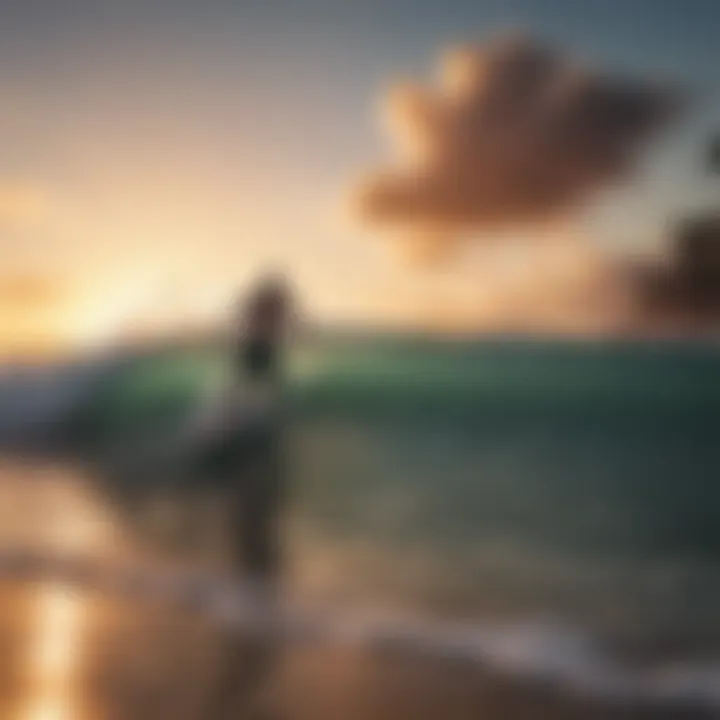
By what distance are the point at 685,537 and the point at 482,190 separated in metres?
0.45

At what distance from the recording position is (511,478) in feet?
3.88

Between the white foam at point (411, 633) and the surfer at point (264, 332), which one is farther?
the surfer at point (264, 332)

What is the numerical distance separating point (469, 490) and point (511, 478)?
48mm

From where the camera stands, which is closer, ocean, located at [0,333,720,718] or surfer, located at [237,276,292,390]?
ocean, located at [0,333,720,718]

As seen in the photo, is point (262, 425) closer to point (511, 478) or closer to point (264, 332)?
point (264, 332)

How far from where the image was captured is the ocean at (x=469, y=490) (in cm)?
113

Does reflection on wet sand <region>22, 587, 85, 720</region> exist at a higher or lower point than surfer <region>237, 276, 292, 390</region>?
lower

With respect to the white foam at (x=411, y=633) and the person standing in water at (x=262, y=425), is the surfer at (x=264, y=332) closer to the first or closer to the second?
the person standing in water at (x=262, y=425)

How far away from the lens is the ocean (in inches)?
44.4

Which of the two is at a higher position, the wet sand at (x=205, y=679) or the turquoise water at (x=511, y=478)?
the turquoise water at (x=511, y=478)

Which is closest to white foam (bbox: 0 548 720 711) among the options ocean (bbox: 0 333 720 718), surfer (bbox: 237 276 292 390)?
ocean (bbox: 0 333 720 718)

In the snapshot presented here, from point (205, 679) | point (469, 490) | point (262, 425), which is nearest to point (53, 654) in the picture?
point (205, 679)

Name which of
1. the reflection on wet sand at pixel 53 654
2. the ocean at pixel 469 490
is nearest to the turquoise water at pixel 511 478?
the ocean at pixel 469 490

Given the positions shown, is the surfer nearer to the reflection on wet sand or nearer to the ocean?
the ocean
